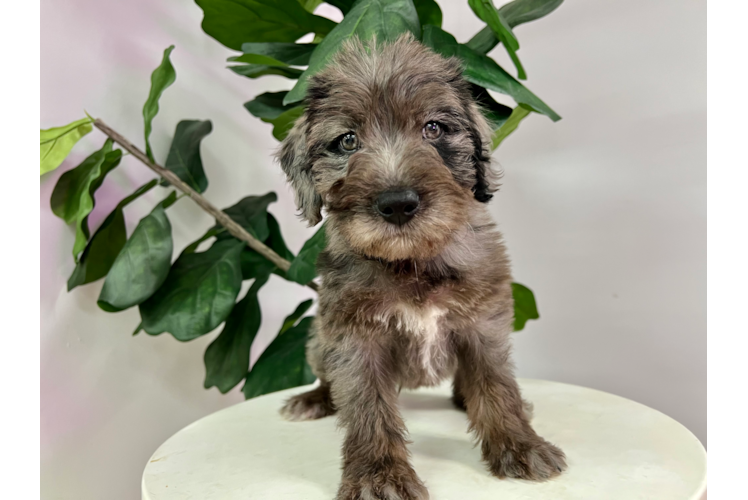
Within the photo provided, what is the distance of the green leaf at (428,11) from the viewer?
2807 mm

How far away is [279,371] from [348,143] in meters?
1.71

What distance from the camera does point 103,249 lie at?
297 centimetres

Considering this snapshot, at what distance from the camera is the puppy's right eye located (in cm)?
198

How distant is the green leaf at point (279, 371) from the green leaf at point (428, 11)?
1888 mm

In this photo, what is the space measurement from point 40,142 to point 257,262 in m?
1.26

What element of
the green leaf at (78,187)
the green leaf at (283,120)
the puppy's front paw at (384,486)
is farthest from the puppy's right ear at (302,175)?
the green leaf at (78,187)

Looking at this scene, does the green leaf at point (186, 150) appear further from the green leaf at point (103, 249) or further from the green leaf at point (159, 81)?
the green leaf at point (159, 81)

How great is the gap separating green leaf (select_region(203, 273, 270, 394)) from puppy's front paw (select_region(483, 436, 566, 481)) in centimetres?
166

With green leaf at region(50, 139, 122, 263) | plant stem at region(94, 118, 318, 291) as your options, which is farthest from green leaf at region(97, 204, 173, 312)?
plant stem at region(94, 118, 318, 291)

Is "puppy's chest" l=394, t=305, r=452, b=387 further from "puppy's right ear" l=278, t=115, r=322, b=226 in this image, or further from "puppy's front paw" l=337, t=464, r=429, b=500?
"puppy's right ear" l=278, t=115, r=322, b=226

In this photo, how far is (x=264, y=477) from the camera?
2.01 meters

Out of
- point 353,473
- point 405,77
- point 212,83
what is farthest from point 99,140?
point 353,473

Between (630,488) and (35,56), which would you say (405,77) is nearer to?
(630,488)

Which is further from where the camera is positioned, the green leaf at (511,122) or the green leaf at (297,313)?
the green leaf at (297,313)
